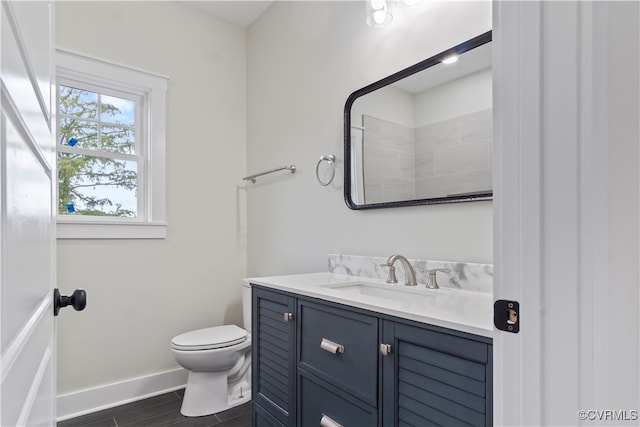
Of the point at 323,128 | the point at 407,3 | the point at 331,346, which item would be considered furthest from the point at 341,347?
the point at 407,3

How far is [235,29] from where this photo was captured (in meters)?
2.89

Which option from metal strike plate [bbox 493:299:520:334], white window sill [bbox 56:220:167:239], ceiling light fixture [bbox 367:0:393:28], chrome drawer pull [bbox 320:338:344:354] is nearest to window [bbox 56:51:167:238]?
white window sill [bbox 56:220:167:239]

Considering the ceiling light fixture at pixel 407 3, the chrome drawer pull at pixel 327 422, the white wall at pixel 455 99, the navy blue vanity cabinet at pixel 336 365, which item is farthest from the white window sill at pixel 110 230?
the ceiling light fixture at pixel 407 3

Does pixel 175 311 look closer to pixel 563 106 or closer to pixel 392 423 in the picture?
pixel 392 423

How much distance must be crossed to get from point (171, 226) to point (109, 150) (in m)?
0.63

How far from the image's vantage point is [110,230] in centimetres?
227

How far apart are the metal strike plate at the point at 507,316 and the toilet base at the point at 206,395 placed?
1.98 metres

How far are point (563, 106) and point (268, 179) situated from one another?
222cm

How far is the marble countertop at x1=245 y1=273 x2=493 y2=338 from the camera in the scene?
90 centimetres

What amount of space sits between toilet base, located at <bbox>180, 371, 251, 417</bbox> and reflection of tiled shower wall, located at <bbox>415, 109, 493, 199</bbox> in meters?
1.61

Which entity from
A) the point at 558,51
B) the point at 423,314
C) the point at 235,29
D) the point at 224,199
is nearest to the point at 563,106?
the point at 558,51

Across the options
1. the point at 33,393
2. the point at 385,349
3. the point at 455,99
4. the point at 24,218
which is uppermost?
the point at 455,99

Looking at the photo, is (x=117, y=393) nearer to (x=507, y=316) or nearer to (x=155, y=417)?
(x=155, y=417)

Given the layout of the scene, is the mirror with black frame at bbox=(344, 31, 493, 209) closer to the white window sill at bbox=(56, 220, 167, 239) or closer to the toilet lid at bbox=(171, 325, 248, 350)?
the toilet lid at bbox=(171, 325, 248, 350)
